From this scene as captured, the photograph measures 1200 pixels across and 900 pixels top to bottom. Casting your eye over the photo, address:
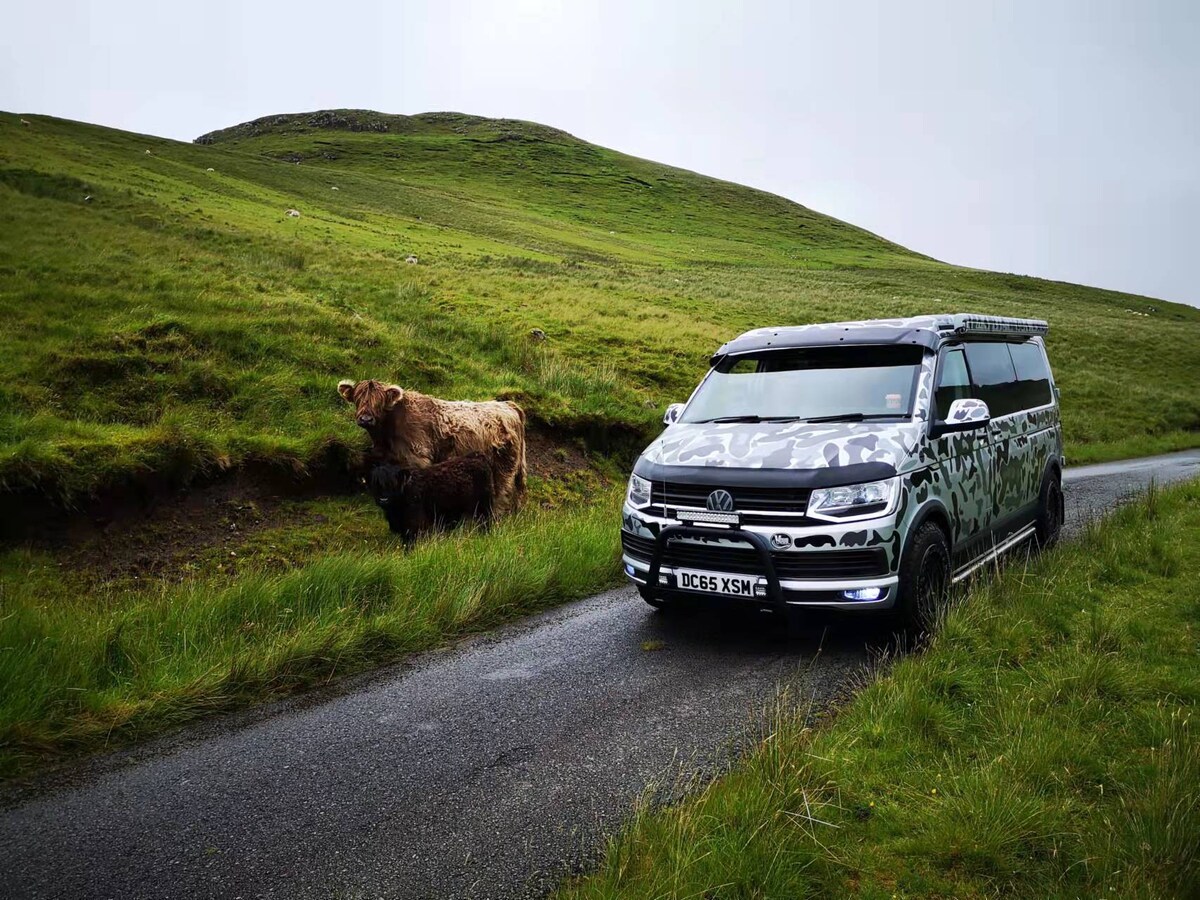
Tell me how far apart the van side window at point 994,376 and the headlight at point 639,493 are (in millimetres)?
3545

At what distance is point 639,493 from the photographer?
6.40 m

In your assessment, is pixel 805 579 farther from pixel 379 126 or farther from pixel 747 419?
pixel 379 126

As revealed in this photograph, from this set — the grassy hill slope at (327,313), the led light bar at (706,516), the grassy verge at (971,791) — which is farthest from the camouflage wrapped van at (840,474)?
the grassy hill slope at (327,313)

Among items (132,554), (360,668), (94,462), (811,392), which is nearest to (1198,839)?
(811,392)

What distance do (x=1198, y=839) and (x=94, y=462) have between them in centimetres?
1005

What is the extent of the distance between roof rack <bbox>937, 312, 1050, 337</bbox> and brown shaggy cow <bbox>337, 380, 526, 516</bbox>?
20.2 ft

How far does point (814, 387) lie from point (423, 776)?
4664mm

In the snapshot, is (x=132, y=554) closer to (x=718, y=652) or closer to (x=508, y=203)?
(x=718, y=652)

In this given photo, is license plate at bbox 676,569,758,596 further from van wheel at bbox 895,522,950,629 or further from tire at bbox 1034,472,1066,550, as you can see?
tire at bbox 1034,472,1066,550

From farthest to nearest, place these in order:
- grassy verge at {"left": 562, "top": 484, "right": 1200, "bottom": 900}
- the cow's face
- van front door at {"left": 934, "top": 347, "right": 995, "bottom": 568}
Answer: the cow's face → van front door at {"left": 934, "top": 347, "right": 995, "bottom": 568} → grassy verge at {"left": 562, "top": 484, "right": 1200, "bottom": 900}

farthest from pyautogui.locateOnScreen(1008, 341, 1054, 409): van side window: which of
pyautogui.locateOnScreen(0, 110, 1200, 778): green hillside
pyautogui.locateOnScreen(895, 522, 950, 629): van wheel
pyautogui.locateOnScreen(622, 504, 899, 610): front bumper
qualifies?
pyautogui.locateOnScreen(0, 110, 1200, 778): green hillside

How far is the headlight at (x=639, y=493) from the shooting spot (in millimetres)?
6309

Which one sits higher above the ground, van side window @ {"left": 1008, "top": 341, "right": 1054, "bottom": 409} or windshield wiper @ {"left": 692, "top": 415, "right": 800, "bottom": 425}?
van side window @ {"left": 1008, "top": 341, "right": 1054, "bottom": 409}

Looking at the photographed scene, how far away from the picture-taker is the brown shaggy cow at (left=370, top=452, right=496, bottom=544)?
29.7 feet
